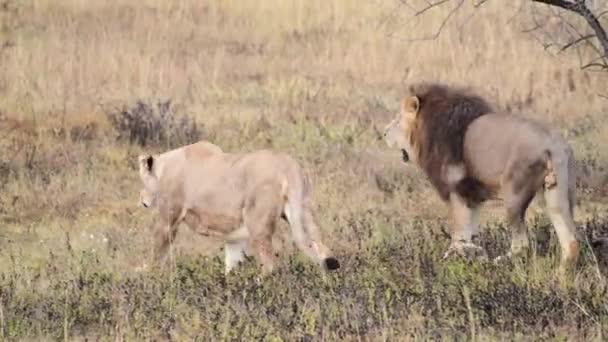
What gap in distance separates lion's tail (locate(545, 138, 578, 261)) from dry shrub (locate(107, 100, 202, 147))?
600 cm

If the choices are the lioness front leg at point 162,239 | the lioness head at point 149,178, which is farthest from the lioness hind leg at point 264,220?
the lioness head at point 149,178

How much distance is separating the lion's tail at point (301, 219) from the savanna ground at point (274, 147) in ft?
0.52

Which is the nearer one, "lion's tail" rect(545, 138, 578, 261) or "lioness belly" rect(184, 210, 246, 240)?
"lion's tail" rect(545, 138, 578, 261)

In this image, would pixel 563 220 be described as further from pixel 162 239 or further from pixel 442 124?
pixel 162 239

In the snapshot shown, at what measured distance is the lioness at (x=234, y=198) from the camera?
762 cm

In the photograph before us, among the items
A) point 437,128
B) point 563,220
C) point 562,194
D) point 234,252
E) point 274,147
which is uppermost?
point 437,128

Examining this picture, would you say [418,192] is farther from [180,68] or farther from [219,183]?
[180,68]

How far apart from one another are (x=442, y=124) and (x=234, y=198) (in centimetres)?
150

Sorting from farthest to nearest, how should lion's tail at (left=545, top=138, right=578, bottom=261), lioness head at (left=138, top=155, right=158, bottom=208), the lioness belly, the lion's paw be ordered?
lioness head at (left=138, top=155, right=158, bottom=208) → the lion's paw → the lioness belly → lion's tail at (left=545, top=138, right=578, bottom=261)

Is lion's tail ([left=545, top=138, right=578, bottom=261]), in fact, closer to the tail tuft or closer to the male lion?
the male lion

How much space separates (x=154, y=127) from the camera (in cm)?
1334

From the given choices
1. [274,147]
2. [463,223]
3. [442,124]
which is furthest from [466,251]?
[274,147]

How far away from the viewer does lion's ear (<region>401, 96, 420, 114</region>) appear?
887 centimetres

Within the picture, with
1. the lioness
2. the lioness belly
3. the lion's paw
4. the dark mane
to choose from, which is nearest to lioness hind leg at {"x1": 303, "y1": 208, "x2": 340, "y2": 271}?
the lioness
